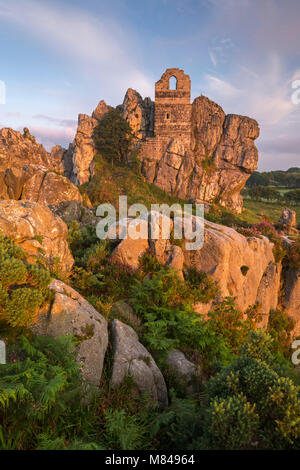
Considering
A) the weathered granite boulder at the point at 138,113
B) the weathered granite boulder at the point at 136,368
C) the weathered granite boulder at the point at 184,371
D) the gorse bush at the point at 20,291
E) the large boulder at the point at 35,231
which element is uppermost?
the weathered granite boulder at the point at 138,113

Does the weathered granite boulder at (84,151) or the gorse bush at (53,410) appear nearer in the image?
the gorse bush at (53,410)

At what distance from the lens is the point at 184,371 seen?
17.4 ft

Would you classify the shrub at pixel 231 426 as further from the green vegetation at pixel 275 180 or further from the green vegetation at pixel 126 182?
the green vegetation at pixel 275 180

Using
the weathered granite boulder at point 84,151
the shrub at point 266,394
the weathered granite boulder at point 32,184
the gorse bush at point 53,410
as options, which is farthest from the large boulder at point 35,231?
the weathered granite boulder at point 84,151

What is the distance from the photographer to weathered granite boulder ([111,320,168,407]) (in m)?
4.46

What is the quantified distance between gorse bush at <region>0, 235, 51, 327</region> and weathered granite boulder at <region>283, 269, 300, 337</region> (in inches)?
556

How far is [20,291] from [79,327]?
139 centimetres

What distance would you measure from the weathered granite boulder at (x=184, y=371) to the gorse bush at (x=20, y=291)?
334 cm

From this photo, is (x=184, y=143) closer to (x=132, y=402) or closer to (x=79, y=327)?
(x=79, y=327)

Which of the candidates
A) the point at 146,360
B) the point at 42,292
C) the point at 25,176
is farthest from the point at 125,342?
the point at 25,176

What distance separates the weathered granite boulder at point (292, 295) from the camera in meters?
13.5

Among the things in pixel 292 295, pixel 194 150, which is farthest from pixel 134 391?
pixel 194 150

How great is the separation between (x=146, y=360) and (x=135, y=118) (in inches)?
1811
